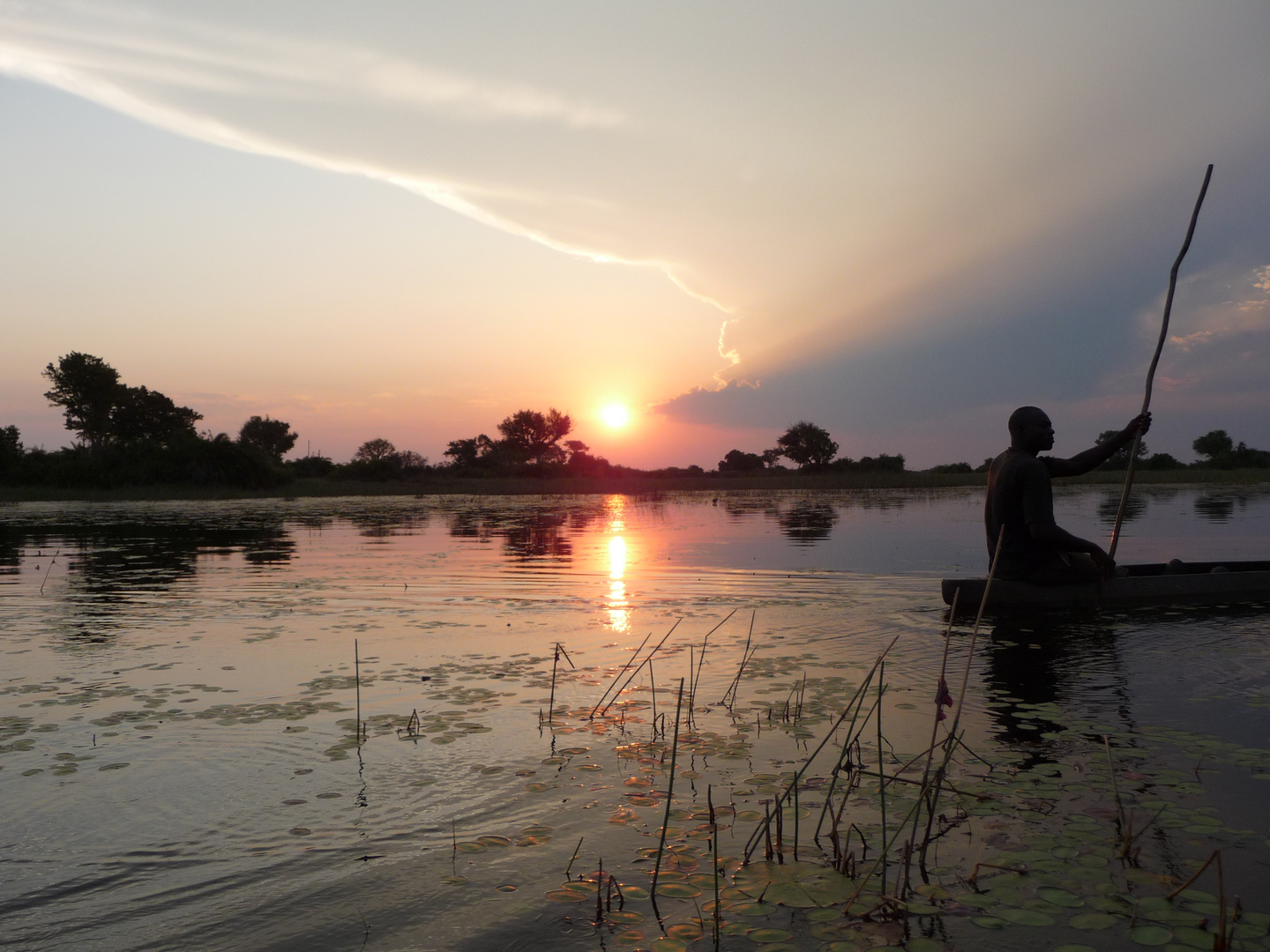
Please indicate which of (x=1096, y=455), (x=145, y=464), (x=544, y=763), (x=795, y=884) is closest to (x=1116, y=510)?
(x=1096, y=455)

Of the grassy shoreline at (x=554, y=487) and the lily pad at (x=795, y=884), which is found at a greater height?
the grassy shoreline at (x=554, y=487)

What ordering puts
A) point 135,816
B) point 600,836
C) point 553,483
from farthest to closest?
point 553,483 < point 135,816 < point 600,836

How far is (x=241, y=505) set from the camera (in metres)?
46.7

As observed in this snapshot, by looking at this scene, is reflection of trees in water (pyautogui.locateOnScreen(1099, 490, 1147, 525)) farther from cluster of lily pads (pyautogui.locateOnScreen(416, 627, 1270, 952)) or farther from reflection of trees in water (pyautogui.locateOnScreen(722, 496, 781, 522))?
cluster of lily pads (pyautogui.locateOnScreen(416, 627, 1270, 952))

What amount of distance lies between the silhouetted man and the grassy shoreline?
5022 cm

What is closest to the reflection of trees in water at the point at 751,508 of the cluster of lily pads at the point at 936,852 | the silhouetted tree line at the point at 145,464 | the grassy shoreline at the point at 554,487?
the grassy shoreline at the point at 554,487

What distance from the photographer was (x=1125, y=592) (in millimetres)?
10523

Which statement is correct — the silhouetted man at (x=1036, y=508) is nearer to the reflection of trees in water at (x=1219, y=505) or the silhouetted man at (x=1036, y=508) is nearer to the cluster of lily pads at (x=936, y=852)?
the cluster of lily pads at (x=936, y=852)

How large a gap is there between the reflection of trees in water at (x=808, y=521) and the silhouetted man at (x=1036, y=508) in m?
10.5

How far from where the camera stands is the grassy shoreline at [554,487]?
56.1m

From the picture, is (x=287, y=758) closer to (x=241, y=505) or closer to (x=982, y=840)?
(x=982, y=840)

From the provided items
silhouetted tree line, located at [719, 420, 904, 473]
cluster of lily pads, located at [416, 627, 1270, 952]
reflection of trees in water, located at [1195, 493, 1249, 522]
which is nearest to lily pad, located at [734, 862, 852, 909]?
cluster of lily pads, located at [416, 627, 1270, 952]

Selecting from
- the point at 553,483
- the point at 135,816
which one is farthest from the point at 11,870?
the point at 553,483

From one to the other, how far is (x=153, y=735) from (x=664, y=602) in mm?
7321
